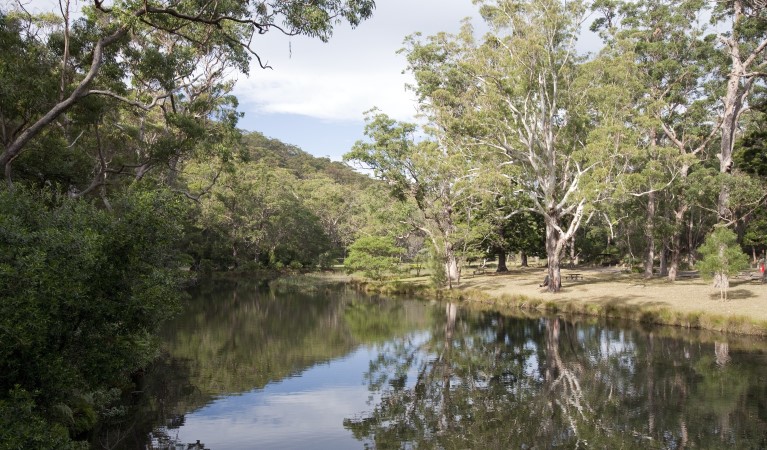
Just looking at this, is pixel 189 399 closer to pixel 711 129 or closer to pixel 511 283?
pixel 511 283

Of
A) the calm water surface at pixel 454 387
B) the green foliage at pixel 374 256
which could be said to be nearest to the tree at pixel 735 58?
the calm water surface at pixel 454 387

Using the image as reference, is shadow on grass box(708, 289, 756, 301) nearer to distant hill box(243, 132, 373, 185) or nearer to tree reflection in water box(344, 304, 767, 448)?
tree reflection in water box(344, 304, 767, 448)

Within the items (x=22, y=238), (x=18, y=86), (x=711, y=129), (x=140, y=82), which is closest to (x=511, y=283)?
(x=711, y=129)

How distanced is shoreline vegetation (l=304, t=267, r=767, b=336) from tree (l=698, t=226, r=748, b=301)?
5.44 feet

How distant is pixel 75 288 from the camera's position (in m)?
7.89

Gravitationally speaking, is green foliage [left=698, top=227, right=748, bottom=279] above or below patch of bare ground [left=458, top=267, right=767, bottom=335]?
above

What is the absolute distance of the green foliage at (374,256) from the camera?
52.9 meters

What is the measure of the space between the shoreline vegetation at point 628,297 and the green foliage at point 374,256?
2171 millimetres

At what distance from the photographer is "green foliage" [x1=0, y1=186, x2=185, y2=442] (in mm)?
7344

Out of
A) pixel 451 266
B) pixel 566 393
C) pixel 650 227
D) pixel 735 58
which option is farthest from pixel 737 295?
pixel 451 266

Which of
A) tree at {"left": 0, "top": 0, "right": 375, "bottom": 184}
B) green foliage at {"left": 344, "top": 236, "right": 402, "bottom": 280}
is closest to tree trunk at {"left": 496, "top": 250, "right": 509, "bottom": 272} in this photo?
green foliage at {"left": 344, "top": 236, "right": 402, "bottom": 280}

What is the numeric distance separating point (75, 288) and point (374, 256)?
4672cm

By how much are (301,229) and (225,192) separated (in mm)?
12874

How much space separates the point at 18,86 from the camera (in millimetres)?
16562
